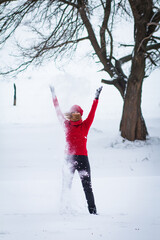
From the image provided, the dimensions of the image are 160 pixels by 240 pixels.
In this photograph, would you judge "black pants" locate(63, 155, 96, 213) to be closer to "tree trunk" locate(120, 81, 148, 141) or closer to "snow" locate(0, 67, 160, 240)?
"snow" locate(0, 67, 160, 240)

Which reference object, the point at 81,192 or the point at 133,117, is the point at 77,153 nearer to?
the point at 81,192

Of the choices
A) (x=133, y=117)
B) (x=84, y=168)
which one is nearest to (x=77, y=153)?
(x=84, y=168)

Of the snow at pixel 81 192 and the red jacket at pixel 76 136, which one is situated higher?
the red jacket at pixel 76 136

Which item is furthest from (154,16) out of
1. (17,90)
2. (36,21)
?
(17,90)

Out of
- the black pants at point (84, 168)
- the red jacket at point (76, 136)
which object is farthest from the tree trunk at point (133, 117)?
the black pants at point (84, 168)

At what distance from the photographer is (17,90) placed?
75.2 feet

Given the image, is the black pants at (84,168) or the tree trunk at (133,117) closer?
the black pants at (84,168)

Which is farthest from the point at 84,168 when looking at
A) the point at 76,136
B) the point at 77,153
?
the point at 76,136

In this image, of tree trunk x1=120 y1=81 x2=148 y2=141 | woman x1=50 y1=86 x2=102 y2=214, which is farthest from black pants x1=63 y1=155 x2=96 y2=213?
tree trunk x1=120 y1=81 x2=148 y2=141

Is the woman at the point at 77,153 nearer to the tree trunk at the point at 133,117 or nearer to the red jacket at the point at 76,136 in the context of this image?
the red jacket at the point at 76,136

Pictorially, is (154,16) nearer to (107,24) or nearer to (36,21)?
(107,24)

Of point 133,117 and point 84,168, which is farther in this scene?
point 133,117

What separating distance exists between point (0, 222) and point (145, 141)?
7.23 m

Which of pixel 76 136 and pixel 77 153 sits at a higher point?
pixel 76 136
